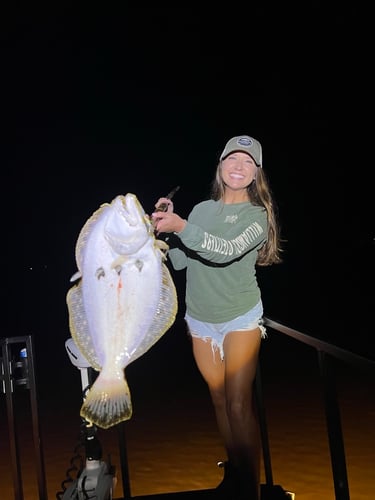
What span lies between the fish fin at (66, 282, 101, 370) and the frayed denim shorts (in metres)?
0.71

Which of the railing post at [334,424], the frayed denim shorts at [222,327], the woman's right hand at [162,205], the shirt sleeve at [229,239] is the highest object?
the woman's right hand at [162,205]

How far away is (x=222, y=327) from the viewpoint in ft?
7.86

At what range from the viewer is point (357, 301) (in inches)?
758

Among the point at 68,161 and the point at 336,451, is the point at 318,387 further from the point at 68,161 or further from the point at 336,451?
the point at 68,161

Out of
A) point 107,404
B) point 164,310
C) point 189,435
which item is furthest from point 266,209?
point 189,435

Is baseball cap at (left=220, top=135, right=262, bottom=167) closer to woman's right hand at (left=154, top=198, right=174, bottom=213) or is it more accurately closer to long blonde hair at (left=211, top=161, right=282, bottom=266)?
long blonde hair at (left=211, top=161, right=282, bottom=266)

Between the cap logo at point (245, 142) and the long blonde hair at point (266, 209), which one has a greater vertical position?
the cap logo at point (245, 142)

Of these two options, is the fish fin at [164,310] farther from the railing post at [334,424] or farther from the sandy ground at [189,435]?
the sandy ground at [189,435]

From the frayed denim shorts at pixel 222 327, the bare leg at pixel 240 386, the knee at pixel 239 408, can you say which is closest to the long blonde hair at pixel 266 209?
the frayed denim shorts at pixel 222 327

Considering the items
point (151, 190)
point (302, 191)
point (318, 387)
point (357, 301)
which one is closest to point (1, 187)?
point (151, 190)

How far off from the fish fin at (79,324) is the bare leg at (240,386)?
0.72 meters

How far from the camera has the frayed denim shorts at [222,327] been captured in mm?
2363

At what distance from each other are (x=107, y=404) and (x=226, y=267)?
925mm

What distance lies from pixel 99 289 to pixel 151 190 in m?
101
